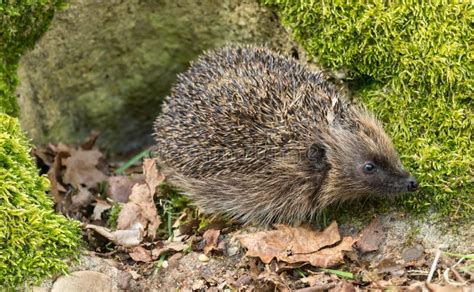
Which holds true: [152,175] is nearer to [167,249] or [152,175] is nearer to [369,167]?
[167,249]

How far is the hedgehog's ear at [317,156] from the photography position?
5.48 meters

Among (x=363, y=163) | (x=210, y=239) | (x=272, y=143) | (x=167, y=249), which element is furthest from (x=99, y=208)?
(x=363, y=163)

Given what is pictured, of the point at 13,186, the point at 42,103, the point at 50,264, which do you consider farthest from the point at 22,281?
the point at 42,103

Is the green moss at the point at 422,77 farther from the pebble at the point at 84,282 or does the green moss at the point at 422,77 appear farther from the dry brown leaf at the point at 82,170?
the dry brown leaf at the point at 82,170

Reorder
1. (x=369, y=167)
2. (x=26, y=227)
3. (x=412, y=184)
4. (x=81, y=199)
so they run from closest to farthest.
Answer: (x=26, y=227) < (x=412, y=184) < (x=369, y=167) < (x=81, y=199)

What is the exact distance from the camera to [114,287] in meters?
5.14

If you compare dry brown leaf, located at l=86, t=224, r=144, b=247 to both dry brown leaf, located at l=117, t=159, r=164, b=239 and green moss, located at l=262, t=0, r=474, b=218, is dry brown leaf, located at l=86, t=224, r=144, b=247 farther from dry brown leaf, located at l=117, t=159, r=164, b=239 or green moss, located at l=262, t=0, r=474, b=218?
green moss, located at l=262, t=0, r=474, b=218

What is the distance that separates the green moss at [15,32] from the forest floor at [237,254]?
1012mm

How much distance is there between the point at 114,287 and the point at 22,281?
2.28ft

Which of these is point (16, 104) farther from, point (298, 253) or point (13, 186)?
point (298, 253)

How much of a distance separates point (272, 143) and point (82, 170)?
2.37 metres

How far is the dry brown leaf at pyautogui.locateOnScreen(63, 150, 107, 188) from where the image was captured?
→ 22.2ft

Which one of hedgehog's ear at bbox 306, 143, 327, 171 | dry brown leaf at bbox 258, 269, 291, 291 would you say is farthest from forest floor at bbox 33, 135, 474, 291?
hedgehog's ear at bbox 306, 143, 327, 171

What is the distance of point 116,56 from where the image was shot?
747 centimetres
